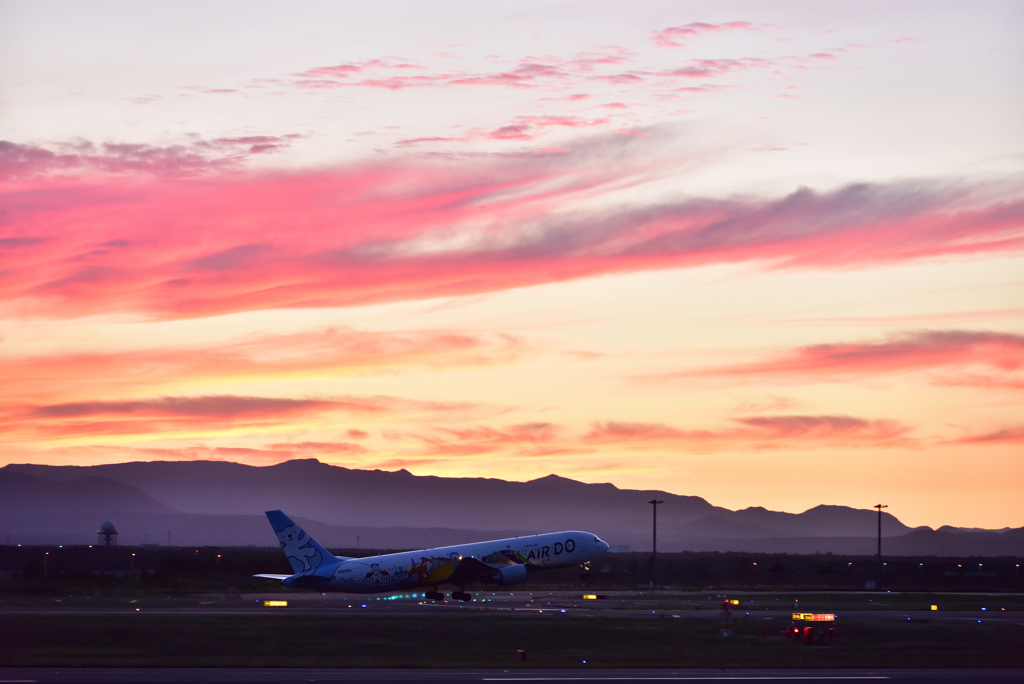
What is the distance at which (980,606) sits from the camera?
2785 inches

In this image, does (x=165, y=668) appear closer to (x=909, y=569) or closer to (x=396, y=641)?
(x=396, y=641)

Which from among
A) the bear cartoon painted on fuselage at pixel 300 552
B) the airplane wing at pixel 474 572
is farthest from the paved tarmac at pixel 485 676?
the airplane wing at pixel 474 572

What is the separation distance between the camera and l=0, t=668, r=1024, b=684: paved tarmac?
33.3m

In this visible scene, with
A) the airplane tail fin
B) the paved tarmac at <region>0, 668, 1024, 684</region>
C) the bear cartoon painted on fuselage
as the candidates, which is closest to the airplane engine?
the airplane tail fin

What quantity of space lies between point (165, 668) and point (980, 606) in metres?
54.0

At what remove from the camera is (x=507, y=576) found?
67688 mm

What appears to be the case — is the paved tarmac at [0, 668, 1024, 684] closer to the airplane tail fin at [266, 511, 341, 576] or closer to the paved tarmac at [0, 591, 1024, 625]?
the paved tarmac at [0, 591, 1024, 625]

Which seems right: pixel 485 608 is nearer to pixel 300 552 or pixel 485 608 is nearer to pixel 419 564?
pixel 419 564

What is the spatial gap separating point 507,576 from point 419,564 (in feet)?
18.2

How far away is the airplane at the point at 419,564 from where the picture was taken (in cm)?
6397

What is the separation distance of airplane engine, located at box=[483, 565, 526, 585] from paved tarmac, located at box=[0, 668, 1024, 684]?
1216 inches

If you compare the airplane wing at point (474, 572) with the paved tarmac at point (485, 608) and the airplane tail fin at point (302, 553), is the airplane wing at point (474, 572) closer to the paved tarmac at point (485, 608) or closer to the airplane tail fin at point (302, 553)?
the paved tarmac at point (485, 608)

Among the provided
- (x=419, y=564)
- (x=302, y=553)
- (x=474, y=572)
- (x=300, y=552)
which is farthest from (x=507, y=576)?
(x=300, y=552)

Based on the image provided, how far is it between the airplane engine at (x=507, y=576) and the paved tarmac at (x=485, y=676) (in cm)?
3089
